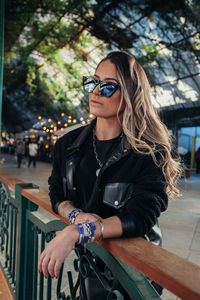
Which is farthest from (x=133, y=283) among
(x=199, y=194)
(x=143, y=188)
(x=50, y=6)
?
(x=50, y=6)

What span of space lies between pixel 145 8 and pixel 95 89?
15079 millimetres

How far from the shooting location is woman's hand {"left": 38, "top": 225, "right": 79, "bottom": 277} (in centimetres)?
144

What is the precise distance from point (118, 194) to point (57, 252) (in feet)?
1.59

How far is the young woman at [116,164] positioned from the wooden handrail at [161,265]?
0.43 ft

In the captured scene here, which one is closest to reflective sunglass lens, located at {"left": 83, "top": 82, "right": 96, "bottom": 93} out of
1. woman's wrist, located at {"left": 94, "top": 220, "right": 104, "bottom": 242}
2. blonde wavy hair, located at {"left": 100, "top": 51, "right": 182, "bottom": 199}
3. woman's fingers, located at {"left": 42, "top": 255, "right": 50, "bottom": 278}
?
blonde wavy hair, located at {"left": 100, "top": 51, "right": 182, "bottom": 199}

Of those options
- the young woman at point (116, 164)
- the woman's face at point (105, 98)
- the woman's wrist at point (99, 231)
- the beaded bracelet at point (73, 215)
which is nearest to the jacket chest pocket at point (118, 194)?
the young woman at point (116, 164)

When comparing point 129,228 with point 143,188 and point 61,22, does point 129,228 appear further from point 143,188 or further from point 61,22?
point 61,22

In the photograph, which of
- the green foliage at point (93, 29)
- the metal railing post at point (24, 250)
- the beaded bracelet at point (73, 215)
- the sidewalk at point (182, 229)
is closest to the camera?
the beaded bracelet at point (73, 215)

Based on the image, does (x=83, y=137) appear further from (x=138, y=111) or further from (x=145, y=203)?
(x=145, y=203)

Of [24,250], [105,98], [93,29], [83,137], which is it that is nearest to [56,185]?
[83,137]

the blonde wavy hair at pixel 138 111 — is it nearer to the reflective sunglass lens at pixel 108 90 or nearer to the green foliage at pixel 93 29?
the reflective sunglass lens at pixel 108 90

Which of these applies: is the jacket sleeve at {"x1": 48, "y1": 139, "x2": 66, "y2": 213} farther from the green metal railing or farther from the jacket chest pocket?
the jacket chest pocket

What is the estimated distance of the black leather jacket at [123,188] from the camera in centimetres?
163

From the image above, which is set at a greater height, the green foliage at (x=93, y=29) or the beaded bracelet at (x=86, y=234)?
the green foliage at (x=93, y=29)
